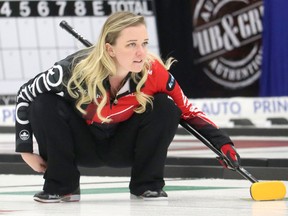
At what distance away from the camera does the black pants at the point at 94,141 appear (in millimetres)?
3758

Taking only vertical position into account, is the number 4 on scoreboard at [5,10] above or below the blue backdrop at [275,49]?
above

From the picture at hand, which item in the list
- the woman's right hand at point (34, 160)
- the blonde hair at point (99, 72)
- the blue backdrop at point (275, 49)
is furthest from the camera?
the blue backdrop at point (275, 49)

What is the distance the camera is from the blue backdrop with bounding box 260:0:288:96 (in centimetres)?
900

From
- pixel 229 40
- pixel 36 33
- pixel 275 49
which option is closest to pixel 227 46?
pixel 229 40

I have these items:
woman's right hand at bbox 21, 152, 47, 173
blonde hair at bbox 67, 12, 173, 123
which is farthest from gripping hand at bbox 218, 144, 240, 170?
woman's right hand at bbox 21, 152, 47, 173

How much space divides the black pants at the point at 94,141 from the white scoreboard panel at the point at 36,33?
502cm

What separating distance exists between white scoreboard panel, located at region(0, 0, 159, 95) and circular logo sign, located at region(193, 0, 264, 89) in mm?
428

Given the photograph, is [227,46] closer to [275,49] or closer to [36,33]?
[275,49]

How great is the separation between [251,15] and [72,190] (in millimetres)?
5593

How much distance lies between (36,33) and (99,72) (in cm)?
530

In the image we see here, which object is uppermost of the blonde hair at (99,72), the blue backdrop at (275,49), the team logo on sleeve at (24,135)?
the blonde hair at (99,72)

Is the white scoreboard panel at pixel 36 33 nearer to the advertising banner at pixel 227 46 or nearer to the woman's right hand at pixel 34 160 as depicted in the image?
the advertising banner at pixel 227 46

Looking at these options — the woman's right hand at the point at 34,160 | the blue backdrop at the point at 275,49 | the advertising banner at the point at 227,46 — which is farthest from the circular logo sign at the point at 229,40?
the woman's right hand at the point at 34,160

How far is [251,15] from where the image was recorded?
30.1 feet
